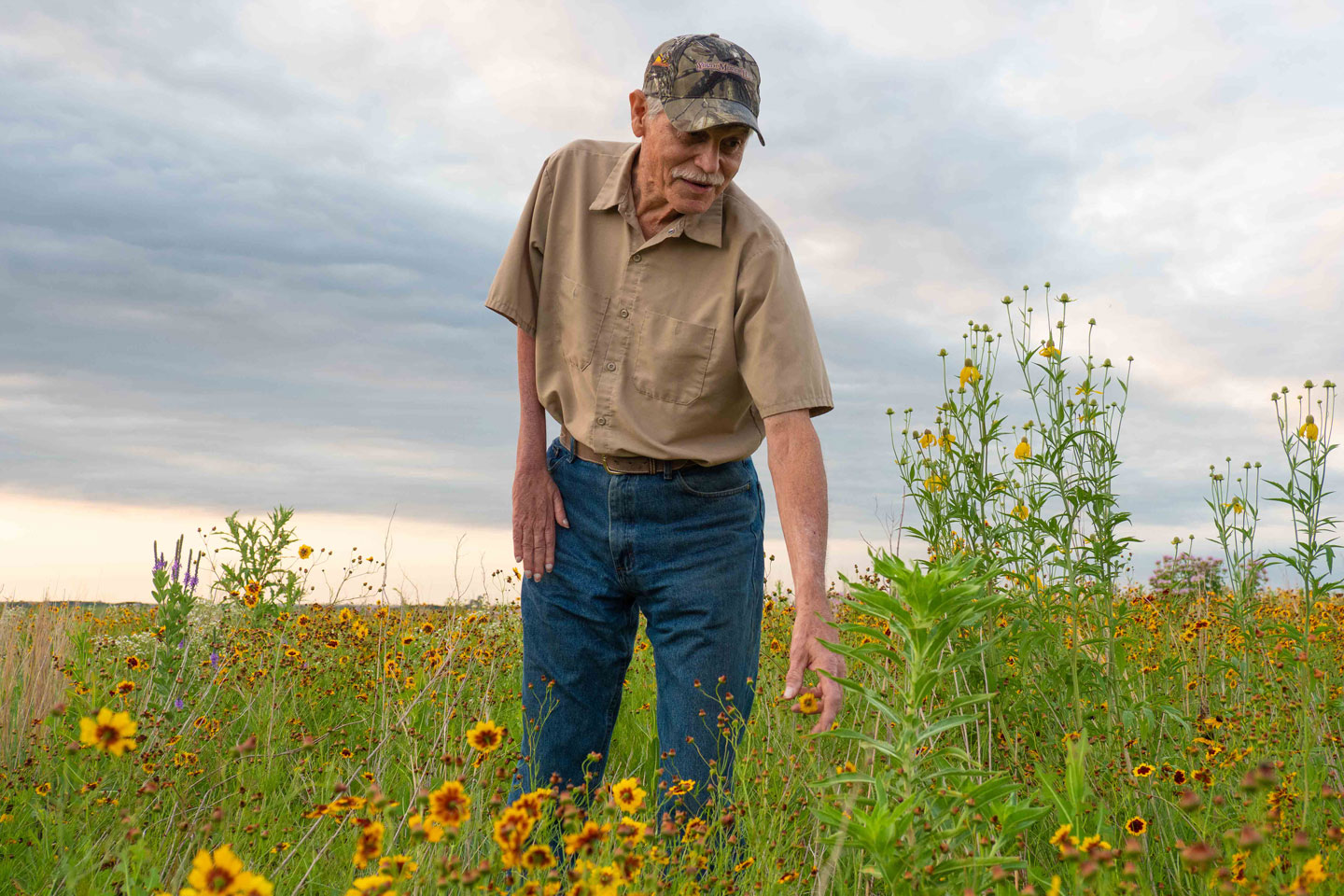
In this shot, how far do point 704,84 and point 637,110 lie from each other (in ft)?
1.04

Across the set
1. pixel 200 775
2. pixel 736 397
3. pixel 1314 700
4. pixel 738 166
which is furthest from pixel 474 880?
pixel 1314 700

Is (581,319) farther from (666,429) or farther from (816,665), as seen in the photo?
(816,665)

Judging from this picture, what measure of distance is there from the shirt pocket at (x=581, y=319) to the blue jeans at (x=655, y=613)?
0.31m

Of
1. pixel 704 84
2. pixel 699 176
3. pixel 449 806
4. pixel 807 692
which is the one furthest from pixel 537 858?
pixel 704 84

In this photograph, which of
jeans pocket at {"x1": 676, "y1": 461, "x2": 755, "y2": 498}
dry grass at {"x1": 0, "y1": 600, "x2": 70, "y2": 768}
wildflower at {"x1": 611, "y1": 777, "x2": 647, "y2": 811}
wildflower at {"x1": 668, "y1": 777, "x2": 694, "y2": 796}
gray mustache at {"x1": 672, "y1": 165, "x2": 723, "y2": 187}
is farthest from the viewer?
dry grass at {"x1": 0, "y1": 600, "x2": 70, "y2": 768}

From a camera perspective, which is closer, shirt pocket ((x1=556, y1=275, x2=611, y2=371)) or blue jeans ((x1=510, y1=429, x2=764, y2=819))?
blue jeans ((x1=510, y1=429, x2=764, y2=819))

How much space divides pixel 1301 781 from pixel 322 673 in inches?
178

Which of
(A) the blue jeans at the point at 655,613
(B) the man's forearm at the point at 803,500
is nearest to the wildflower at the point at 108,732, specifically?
(A) the blue jeans at the point at 655,613

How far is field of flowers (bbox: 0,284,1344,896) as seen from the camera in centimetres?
192

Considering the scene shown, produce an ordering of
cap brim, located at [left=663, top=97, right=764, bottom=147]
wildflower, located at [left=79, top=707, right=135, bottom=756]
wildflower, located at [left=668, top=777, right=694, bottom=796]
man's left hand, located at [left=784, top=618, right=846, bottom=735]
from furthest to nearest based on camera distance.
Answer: cap brim, located at [left=663, top=97, right=764, bottom=147] < man's left hand, located at [left=784, top=618, right=846, bottom=735] < wildflower, located at [left=668, top=777, right=694, bottom=796] < wildflower, located at [left=79, top=707, right=135, bottom=756]

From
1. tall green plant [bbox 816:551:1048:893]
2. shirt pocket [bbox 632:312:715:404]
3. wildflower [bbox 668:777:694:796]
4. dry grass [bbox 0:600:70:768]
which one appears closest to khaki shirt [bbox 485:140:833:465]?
shirt pocket [bbox 632:312:715:404]

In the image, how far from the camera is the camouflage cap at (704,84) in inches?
111

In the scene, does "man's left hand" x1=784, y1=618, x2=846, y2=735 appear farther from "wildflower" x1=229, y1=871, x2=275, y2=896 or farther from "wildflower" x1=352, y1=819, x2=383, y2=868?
"wildflower" x1=229, y1=871, x2=275, y2=896

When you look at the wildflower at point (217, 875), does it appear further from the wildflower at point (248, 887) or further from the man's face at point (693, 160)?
the man's face at point (693, 160)
